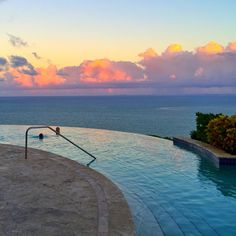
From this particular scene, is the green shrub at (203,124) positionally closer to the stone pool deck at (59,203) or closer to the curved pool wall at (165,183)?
the curved pool wall at (165,183)

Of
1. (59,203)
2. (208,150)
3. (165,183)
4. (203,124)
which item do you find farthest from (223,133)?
(59,203)

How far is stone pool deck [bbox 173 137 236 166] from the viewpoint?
548 inches

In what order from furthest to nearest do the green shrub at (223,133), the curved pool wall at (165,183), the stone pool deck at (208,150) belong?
the green shrub at (223,133) → the stone pool deck at (208,150) → the curved pool wall at (165,183)

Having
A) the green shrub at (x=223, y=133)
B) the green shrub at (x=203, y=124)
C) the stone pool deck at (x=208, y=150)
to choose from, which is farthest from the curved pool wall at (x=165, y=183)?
the green shrub at (x=203, y=124)

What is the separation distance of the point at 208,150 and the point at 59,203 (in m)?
9.70

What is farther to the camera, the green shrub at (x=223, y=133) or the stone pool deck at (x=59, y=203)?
the green shrub at (x=223, y=133)

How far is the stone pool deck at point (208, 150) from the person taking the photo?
1392 centimetres

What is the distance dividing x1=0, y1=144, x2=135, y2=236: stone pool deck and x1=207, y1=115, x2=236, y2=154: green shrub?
23.8 ft

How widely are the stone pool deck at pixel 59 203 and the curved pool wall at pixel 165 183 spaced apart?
2.39 ft

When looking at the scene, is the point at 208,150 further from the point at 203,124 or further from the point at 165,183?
the point at 165,183

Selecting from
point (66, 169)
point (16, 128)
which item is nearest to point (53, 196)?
point (66, 169)

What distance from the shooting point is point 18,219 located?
6.61 metres

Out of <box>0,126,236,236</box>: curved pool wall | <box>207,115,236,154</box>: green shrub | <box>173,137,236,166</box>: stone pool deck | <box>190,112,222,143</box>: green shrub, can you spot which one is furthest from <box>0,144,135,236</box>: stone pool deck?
<box>190,112,222,143</box>: green shrub

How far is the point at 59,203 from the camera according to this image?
7.59 meters
